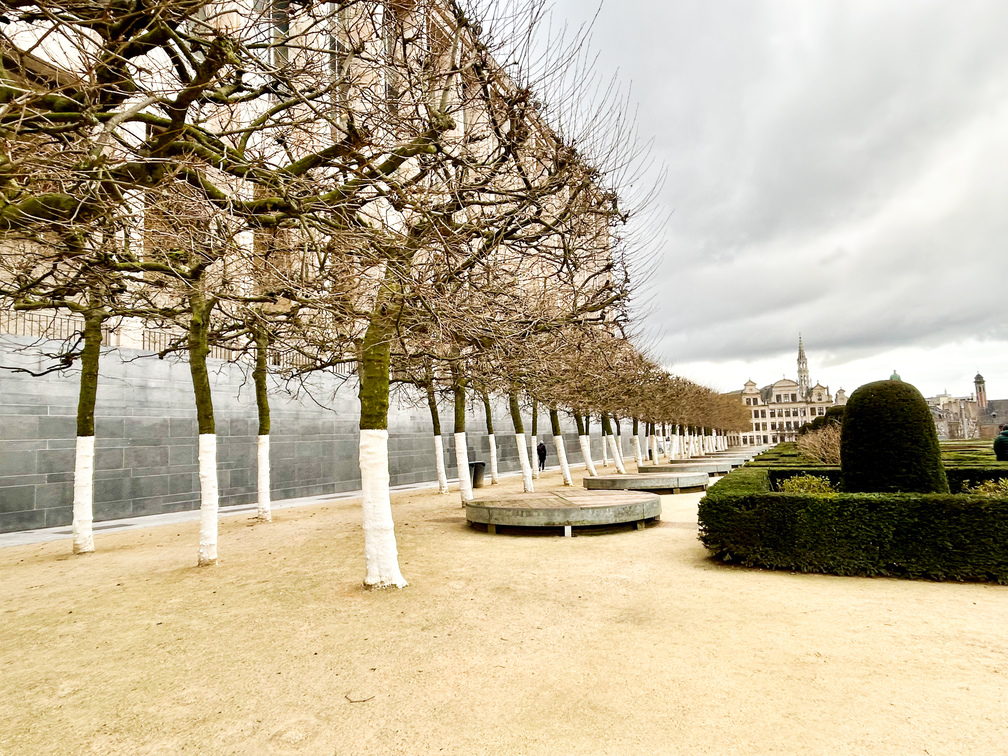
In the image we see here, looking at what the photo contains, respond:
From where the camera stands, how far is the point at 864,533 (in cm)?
766

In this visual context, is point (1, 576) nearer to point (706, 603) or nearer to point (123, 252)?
point (123, 252)

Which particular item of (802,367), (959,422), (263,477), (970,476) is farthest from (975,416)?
(263,477)

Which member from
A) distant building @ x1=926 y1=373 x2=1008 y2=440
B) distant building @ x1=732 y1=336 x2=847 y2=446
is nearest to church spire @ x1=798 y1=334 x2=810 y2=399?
distant building @ x1=732 y1=336 x2=847 y2=446

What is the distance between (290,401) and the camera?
747 inches

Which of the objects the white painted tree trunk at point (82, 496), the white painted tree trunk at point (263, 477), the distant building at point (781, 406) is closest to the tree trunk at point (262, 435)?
the white painted tree trunk at point (263, 477)

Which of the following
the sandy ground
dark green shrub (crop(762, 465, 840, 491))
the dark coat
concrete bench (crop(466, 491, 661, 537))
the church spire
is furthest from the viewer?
the church spire

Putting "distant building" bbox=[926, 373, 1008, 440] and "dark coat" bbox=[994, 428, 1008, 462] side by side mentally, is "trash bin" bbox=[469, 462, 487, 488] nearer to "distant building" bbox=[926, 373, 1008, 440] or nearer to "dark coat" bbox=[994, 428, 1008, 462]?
"dark coat" bbox=[994, 428, 1008, 462]

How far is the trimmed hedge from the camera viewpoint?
23.6ft

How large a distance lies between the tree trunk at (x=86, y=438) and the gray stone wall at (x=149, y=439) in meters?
3.99

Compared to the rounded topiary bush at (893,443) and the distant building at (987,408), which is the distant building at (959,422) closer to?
the distant building at (987,408)

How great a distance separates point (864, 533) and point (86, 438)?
12409 mm

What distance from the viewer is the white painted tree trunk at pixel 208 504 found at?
28.6 feet

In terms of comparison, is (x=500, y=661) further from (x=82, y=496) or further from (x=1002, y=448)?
(x=1002, y=448)

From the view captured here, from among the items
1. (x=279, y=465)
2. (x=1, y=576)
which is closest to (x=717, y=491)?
(x=1, y=576)
